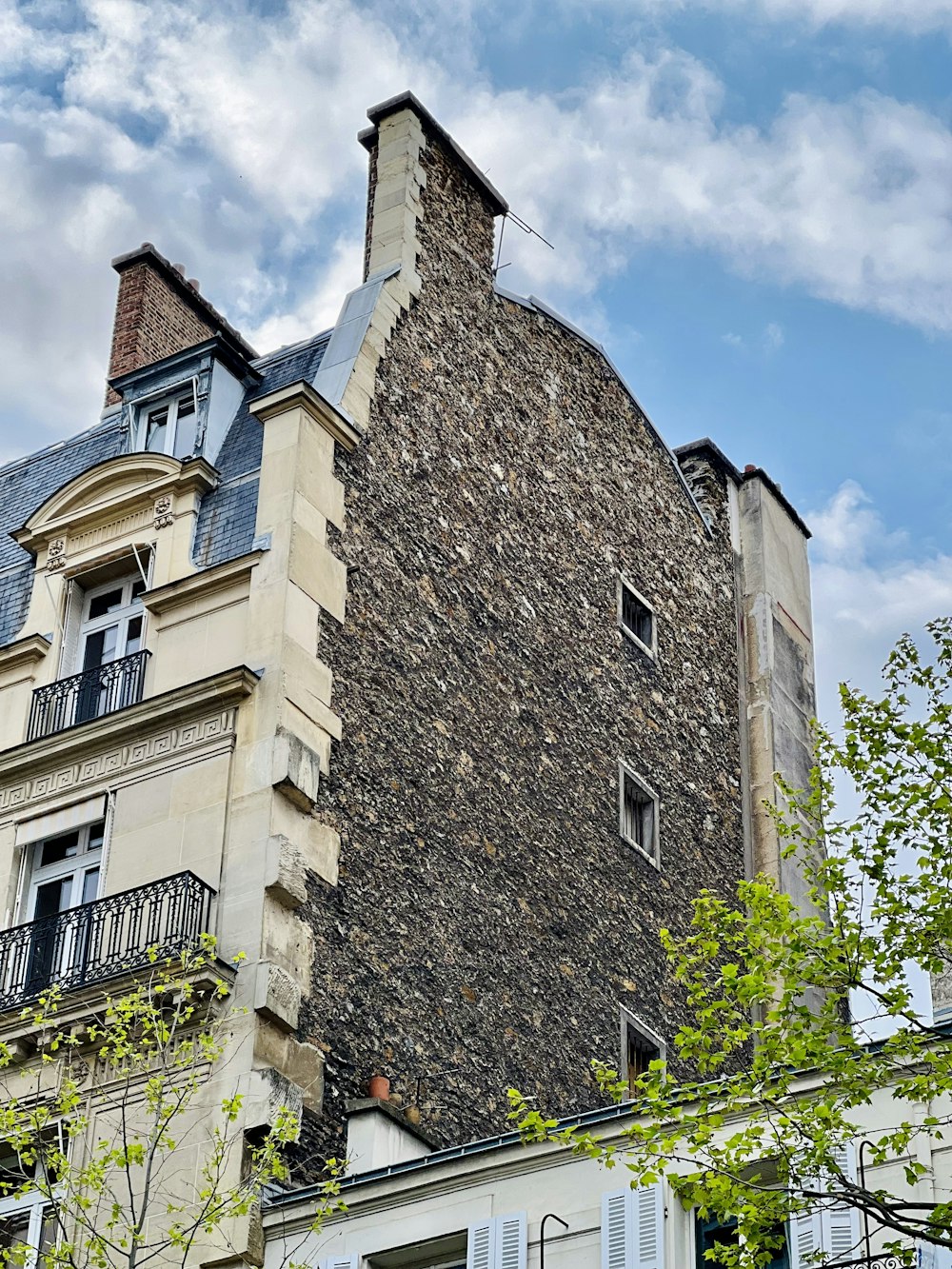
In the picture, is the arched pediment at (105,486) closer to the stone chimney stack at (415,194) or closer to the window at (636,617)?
the stone chimney stack at (415,194)

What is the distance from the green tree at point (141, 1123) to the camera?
54.6 feet

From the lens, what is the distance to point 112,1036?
55.1ft

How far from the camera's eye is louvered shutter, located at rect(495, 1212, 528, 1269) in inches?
629

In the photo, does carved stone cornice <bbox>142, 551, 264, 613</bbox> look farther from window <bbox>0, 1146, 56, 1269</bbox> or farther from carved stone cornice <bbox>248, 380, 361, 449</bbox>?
window <bbox>0, 1146, 56, 1269</bbox>

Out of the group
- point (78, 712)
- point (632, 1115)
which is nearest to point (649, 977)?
point (78, 712)

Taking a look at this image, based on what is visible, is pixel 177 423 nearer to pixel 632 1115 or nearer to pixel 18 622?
pixel 18 622

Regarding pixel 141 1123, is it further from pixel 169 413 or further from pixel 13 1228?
pixel 169 413

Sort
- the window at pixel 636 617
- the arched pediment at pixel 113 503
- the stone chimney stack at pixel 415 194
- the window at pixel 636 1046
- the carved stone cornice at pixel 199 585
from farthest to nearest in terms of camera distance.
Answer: the window at pixel 636 617
the stone chimney stack at pixel 415 194
the window at pixel 636 1046
the arched pediment at pixel 113 503
the carved stone cornice at pixel 199 585

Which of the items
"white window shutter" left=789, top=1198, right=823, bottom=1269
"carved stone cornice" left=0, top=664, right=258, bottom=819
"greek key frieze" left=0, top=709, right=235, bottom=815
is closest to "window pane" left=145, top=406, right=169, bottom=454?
"carved stone cornice" left=0, top=664, right=258, bottom=819

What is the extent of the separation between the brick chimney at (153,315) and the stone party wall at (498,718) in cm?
325

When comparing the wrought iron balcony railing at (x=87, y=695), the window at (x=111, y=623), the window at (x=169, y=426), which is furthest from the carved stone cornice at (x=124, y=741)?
the window at (x=169, y=426)

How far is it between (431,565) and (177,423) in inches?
118

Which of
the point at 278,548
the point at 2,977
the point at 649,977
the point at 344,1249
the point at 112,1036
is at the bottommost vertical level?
the point at 344,1249

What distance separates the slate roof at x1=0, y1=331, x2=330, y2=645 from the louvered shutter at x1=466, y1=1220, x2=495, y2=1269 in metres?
7.34
